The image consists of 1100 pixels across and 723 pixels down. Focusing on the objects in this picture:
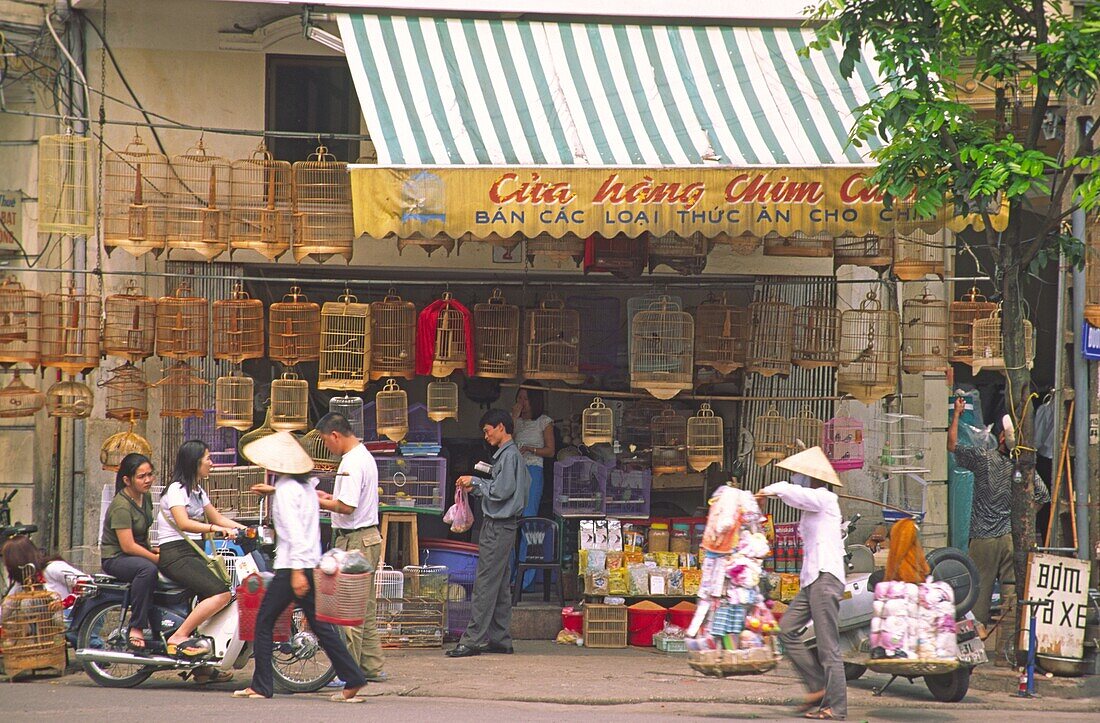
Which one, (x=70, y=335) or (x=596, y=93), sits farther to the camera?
(x=596, y=93)

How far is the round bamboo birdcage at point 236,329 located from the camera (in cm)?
1188

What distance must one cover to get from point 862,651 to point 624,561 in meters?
2.67

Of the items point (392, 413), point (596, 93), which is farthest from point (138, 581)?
point (596, 93)

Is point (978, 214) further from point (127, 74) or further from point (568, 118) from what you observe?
point (127, 74)

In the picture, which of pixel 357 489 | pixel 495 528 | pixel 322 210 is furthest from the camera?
pixel 322 210

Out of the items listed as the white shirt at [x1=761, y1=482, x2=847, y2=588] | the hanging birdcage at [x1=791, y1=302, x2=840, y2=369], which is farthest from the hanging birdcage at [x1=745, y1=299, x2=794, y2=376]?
the white shirt at [x1=761, y1=482, x2=847, y2=588]

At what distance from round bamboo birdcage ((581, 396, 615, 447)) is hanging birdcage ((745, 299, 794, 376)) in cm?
136

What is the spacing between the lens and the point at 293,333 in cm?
1207

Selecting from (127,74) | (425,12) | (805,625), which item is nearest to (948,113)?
(805,625)

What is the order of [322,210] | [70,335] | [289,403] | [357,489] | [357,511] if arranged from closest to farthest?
1. [357,489]
2. [357,511]
3. [70,335]
4. [322,210]
5. [289,403]

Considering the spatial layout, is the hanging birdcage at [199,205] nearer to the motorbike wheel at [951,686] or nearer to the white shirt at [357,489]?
the white shirt at [357,489]

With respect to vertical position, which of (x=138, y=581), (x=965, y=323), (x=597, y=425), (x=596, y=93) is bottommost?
(x=138, y=581)

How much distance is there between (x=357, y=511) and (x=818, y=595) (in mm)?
3414

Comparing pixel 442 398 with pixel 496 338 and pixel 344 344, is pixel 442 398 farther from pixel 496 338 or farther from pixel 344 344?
pixel 344 344
